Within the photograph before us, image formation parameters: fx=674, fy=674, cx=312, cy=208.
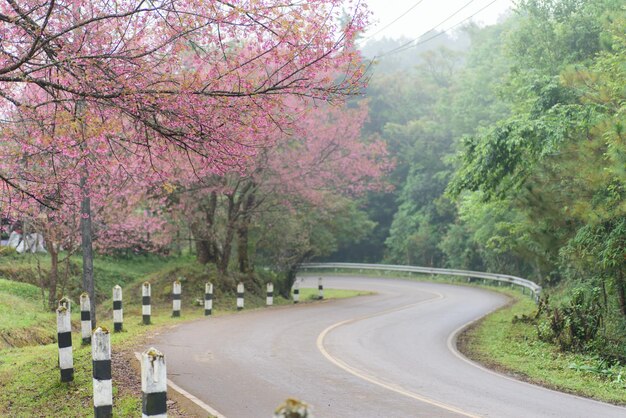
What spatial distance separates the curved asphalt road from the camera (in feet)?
26.9

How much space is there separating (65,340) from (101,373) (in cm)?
223

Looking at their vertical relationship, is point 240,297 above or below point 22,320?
below

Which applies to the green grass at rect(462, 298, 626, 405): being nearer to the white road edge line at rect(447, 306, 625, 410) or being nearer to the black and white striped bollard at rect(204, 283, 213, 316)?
the white road edge line at rect(447, 306, 625, 410)

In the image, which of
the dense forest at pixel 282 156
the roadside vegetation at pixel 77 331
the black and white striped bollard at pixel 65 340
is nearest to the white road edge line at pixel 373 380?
the roadside vegetation at pixel 77 331

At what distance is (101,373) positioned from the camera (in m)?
6.62

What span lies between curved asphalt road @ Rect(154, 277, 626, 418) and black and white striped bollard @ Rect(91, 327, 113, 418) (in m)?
1.45

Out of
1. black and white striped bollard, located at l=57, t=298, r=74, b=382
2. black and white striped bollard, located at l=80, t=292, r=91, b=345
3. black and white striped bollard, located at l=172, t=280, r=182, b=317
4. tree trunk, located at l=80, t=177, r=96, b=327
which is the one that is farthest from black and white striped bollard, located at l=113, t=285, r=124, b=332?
black and white striped bollard, located at l=57, t=298, r=74, b=382

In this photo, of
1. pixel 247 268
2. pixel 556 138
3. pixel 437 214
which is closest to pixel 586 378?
pixel 556 138

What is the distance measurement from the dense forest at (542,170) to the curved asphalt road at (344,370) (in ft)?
11.3

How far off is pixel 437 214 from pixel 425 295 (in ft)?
55.8

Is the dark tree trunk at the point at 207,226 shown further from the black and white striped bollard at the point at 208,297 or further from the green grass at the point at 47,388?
the green grass at the point at 47,388

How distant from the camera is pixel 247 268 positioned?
999 inches

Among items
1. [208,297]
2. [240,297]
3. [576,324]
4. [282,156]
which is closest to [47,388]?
[208,297]

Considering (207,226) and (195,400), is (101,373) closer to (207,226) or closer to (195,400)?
(195,400)
